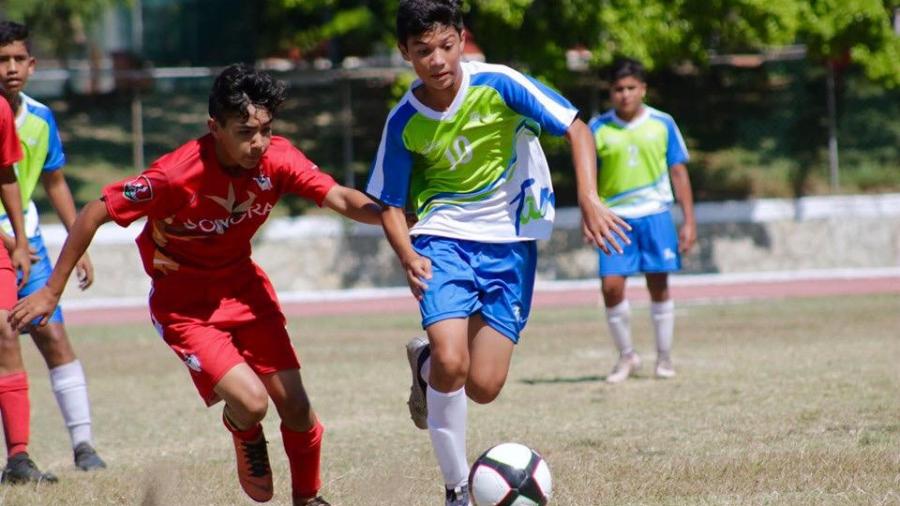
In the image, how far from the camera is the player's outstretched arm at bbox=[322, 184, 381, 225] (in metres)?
5.76

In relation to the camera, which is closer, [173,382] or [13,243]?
[13,243]

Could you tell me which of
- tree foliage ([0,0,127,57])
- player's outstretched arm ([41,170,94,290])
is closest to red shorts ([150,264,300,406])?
player's outstretched arm ([41,170,94,290])

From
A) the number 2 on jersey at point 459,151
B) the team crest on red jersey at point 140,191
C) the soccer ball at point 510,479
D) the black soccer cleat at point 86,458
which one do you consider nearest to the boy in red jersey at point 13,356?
the black soccer cleat at point 86,458

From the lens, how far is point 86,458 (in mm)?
7195

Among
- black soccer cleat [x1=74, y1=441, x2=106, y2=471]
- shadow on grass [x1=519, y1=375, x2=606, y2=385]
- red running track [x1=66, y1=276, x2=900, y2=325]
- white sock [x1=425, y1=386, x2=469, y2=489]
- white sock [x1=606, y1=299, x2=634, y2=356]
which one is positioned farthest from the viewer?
red running track [x1=66, y1=276, x2=900, y2=325]

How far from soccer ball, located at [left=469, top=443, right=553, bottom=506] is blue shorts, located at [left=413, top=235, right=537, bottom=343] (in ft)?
1.98

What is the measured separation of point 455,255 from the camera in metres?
5.82

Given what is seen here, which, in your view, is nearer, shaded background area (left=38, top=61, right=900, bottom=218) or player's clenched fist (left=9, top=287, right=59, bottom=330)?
player's clenched fist (left=9, top=287, right=59, bottom=330)

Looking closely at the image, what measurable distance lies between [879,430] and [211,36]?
74.3 ft

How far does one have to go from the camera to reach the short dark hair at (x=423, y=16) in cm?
565

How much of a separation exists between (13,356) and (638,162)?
4.74 meters

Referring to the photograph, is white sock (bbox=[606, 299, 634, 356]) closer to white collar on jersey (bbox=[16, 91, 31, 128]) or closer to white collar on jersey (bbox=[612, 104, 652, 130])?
white collar on jersey (bbox=[612, 104, 652, 130])

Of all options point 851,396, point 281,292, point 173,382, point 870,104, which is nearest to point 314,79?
point 281,292

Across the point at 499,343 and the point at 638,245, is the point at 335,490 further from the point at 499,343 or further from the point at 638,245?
the point at 638,245
